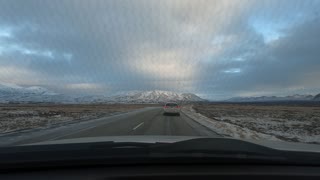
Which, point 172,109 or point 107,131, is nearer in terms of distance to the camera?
point 107,131

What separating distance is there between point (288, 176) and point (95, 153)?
5.84ft

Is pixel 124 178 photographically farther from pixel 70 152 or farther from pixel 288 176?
pixel 288 176

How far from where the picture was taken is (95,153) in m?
3.47

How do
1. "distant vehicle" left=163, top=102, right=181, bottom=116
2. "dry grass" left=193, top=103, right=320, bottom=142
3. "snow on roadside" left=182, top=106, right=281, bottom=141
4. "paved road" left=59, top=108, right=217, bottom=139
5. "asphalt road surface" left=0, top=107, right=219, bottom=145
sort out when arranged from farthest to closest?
"distant vehicle" left=163, top=102, right=181, bottom=116 < "dry grass" left=193, top=103, right=320, bottom=142 < "paved road" left=59, top=108, right=217, bottom=139 < "snow on roadside" left=182, top=106, right=281, bottom=141 < "asphalt road surface" left=0, top=107, right=219, bottom=145

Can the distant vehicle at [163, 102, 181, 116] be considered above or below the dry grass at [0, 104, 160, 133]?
above

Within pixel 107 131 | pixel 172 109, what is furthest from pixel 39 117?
pixel 107 131

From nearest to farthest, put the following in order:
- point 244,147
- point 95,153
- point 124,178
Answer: point 124,178, point 95,153, point 244,147

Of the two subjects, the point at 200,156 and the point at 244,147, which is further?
the point at 244,147

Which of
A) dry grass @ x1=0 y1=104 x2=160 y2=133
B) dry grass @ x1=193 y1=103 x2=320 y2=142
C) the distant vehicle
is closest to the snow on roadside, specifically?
dry grass @ x1=193 y1=103 x2=320 y2=142

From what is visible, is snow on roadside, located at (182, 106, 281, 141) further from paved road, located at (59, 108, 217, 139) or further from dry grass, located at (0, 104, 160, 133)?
dry grass, located at (0, 104, 160, 133)

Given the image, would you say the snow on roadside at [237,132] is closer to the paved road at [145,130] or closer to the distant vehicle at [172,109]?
the paved road at [145,130]

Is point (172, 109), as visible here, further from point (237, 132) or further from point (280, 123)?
point (237, 132)

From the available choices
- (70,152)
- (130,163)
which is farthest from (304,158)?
(70,152)

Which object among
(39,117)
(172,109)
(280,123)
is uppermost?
(172,109)
